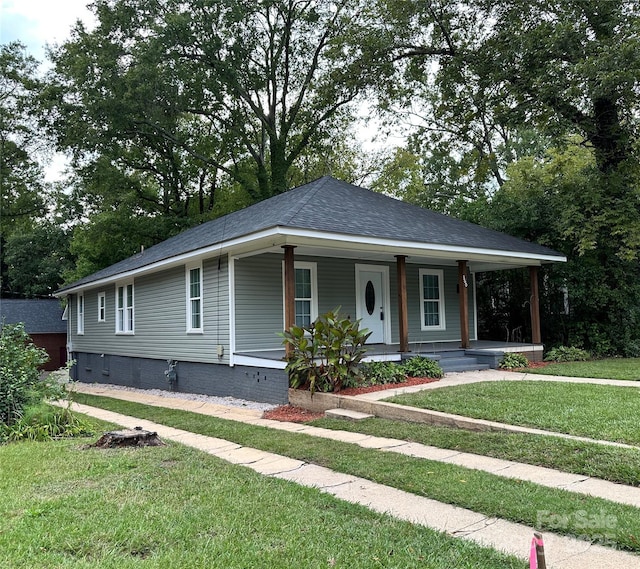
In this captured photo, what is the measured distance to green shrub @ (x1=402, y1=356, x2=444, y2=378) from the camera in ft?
31.3

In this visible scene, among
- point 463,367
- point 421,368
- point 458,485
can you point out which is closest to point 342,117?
point 463,367

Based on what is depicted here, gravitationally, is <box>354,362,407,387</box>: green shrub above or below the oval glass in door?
below

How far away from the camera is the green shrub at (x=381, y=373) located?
8875 mm

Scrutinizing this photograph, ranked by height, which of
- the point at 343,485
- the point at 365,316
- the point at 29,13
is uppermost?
the point at 29,13

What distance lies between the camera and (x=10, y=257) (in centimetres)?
3272

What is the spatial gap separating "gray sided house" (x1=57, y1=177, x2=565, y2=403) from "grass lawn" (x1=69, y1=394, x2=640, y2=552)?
9.86ft

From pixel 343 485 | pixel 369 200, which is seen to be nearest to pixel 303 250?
pixel 369 200

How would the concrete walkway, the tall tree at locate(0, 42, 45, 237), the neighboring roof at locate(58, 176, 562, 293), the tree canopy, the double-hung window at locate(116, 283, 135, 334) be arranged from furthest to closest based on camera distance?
the tall tree at locate(0, 42, 45, 237) < the double-hung window at locate(116, 283, 135, 334) < the tree canopy < the neighboring roof at locate(58, 176, 562, 293) < the concrete walkway

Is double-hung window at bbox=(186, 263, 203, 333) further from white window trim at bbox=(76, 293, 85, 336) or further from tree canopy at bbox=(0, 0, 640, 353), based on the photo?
tree canopy at bbox=(0, 0, 640, 353)

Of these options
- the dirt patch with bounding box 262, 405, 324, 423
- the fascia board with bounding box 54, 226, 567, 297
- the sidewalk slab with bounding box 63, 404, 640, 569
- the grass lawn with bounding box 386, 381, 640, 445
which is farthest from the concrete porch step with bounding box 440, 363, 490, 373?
the sidewalk slab with bounding box 63, 404, 640, 569

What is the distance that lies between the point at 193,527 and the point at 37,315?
26.3 m

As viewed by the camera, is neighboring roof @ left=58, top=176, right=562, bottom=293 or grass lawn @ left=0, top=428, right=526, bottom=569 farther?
neighboring roof @ left=58, top=176, right=562, bottom=293

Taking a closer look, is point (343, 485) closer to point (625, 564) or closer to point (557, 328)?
point (625, 564)

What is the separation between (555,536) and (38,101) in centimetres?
2493
